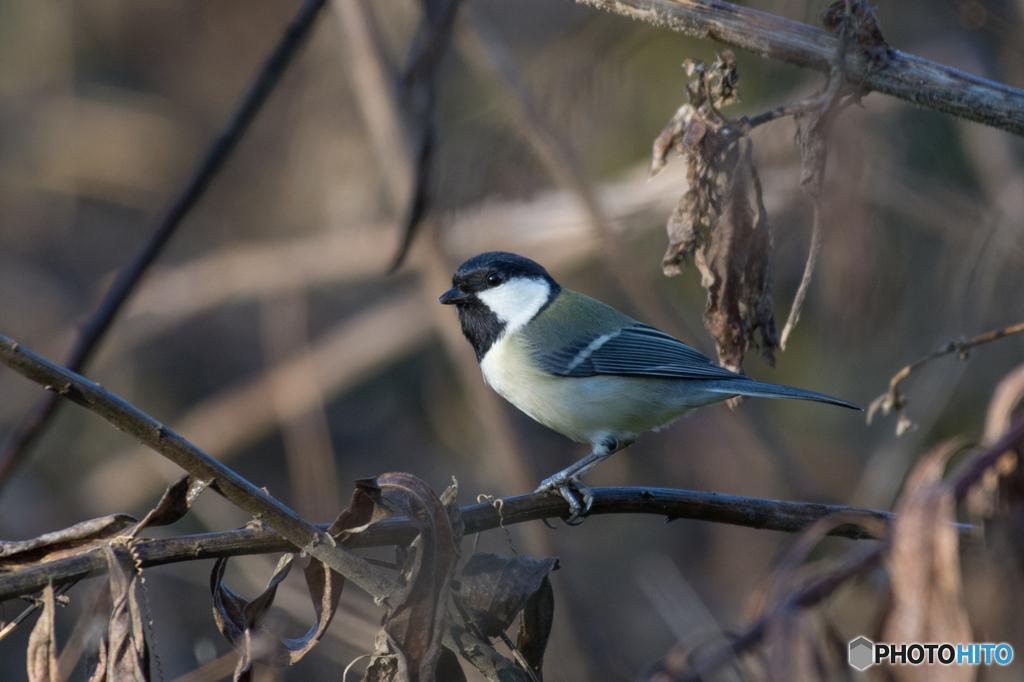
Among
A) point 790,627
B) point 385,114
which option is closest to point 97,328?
point 385,114

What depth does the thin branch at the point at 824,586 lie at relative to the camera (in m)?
0.90

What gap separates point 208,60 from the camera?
6754 mm

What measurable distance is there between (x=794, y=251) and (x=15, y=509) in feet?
16.9

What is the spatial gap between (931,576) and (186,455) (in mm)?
1017

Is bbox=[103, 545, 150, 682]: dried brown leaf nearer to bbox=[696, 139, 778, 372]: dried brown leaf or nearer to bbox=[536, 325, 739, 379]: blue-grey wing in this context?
bbox=[696, 139, 778, 372]: dried brown leaf

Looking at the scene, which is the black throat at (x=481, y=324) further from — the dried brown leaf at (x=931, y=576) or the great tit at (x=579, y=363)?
the dried brown leaf at (x=931, y=576)

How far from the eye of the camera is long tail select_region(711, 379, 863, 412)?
2438mm

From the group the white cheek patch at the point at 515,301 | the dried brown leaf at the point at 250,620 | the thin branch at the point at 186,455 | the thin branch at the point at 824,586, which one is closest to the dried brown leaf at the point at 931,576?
the thin branch at the point at 824,586

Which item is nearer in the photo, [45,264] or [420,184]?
[420,184]

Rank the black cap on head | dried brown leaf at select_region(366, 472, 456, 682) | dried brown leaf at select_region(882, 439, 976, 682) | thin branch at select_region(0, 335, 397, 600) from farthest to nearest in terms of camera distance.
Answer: the black cap on head < dried brown leaf at select_region(366, 472, 456, 682) < thin branch at select_region(0, 335, 397, 600) < dried brown leaf at select_region(882, 439, 976, 682)

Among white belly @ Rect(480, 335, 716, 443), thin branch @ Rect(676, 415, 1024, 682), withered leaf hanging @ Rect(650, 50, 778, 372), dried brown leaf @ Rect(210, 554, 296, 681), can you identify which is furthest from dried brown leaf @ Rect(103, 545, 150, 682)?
white belly @ Rect(480, 335, 716, 443)

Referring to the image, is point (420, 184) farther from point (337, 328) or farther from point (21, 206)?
point (21, 206)

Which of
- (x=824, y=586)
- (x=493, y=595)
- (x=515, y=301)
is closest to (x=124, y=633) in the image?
(x=493, y=595)

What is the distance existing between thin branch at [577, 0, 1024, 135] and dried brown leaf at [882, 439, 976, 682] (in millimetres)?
1085
